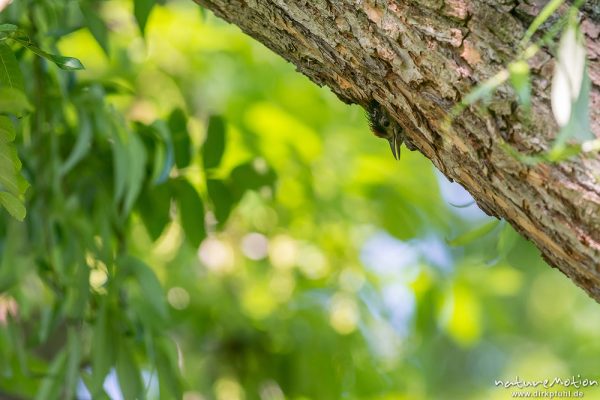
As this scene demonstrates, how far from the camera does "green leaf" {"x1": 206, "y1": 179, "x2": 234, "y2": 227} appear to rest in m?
1.40

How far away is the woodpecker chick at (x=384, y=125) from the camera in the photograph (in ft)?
2.74

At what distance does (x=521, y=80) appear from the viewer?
63 cm

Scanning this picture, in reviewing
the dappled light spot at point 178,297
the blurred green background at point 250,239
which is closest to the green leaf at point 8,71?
the blurred green background at point 250,239

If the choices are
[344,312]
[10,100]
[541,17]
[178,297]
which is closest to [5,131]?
[10,100]

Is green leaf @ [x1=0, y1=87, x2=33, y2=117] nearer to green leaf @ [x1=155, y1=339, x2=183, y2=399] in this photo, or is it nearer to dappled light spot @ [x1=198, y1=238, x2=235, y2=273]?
green leaf @ [x1=155, y1=339, x2=183, y2=399]

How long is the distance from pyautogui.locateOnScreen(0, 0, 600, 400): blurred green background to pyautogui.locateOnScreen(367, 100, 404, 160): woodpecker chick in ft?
1.89

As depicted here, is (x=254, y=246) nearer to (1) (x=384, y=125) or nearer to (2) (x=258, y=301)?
(2) (x=258, y=301)

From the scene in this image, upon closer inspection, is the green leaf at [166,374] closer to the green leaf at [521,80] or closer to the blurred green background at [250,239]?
the blurred green background at [250,239]

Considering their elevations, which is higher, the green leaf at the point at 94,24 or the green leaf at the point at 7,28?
the green leaf at the point at 7,28

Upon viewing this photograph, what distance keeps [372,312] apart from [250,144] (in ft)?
1.93

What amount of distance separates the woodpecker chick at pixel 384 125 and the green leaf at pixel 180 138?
23.6 inches

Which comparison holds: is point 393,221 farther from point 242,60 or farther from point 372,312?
point 242,60

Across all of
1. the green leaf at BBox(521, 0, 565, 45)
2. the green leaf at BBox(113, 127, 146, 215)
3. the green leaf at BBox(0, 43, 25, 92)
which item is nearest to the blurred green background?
the green leaf at BBox(113, 127, 146, 215)

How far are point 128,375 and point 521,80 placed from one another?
0.85m
